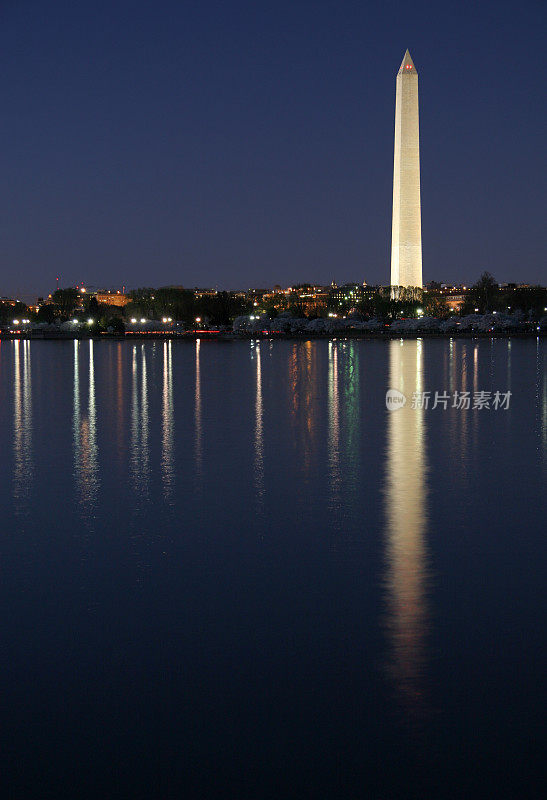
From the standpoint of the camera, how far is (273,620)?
21.4 feet

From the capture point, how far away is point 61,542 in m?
8.80

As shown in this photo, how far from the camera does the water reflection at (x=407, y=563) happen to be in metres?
5.61

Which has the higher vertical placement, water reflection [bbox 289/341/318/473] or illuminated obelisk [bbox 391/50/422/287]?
illuminated obelisk [bbox 391/50/422/287]

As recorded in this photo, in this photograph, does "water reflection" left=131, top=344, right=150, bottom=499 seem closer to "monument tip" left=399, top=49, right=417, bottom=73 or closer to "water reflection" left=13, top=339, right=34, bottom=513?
"water reflection" left=13, top=339, right=34, bottom=513

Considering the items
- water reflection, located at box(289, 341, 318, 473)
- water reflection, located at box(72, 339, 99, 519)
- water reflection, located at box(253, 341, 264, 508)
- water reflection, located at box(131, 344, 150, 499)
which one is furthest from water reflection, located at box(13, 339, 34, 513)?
water reflection, located at box(289, 341, 318, 473)

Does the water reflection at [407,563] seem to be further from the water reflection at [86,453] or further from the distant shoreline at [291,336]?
the distant shoreline at [291,336]

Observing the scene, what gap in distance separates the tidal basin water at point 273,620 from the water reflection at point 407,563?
0.03 m

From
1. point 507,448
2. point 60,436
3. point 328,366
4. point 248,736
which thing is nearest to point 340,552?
point 248,736

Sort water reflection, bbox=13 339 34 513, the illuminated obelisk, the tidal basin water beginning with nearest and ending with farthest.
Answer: the tidal basin water → water reflection, bbox=13 339 34 513 → the illuminated obelisk

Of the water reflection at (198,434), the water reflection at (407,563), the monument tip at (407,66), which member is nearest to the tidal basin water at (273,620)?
the water reflection at (407,563)

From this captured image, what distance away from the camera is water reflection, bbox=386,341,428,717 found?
5613mm

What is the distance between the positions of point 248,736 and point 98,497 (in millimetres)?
6439

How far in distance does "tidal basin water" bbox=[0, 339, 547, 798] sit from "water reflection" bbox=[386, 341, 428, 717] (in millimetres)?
25

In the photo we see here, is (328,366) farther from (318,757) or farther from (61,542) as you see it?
(318,757)
